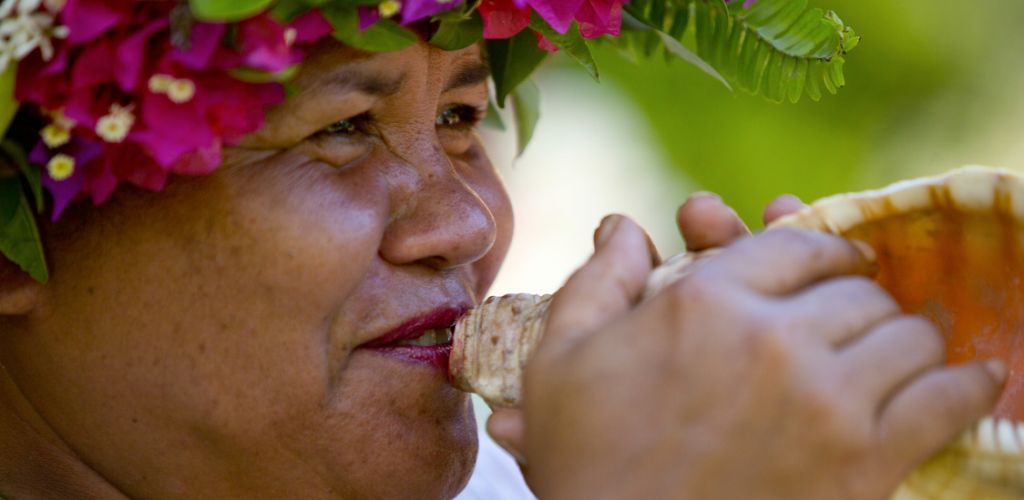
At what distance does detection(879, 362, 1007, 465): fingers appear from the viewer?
1.33 metres

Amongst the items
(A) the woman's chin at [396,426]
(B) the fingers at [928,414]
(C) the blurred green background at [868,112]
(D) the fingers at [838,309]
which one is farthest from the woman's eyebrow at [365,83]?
(C) the blurred green background at [868,112]

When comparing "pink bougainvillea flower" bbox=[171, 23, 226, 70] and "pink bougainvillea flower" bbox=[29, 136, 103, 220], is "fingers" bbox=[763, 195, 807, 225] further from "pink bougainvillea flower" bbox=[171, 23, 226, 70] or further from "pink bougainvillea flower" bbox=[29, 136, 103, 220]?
"pink bougainvillea flower" bbox=[29, 136, 103, 220]

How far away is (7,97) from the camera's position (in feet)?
5.26

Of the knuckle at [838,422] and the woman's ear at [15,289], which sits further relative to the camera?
the woman's ear at [15,289]

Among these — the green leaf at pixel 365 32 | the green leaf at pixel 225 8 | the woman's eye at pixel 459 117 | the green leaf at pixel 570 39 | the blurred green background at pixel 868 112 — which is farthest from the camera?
the blurred green background at pixel 868 112

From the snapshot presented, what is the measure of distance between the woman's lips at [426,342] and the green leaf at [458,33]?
400 millimetres

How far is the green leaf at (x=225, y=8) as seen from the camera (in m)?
1.47

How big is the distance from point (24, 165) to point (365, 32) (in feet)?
1.57

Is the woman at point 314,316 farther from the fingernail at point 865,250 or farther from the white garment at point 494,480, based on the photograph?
the white garment at point 494,480

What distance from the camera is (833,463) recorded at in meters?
1.34

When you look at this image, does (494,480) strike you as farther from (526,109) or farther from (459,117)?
(459,117)

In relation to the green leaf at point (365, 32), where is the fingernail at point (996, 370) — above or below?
above

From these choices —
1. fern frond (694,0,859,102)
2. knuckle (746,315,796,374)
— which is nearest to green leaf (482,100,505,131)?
fern frond (694,0,859,102)

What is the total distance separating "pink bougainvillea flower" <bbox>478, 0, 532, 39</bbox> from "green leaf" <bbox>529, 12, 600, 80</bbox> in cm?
5
